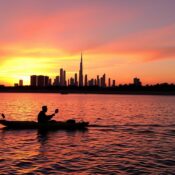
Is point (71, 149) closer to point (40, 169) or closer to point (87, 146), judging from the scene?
point (87, 146)

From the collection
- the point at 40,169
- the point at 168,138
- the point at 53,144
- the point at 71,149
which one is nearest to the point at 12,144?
the point at 53,144

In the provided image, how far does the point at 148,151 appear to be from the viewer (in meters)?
22.4

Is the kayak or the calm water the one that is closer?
the calm water

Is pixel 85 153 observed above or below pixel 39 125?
below

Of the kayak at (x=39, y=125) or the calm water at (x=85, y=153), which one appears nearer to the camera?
the calm water at (x=85, y=153)

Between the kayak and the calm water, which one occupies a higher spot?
the kayak

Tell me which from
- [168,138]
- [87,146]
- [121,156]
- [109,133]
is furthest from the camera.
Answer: [109,133]

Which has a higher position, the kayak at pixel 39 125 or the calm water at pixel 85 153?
the kayak at pixel 39 125

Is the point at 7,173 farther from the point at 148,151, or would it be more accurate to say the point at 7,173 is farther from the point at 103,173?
the point at 148,151

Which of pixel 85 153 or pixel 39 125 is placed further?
pixel 39 125

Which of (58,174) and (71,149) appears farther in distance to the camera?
(71,149)

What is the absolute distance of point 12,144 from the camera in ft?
81.4

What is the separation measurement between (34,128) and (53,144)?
26.5 feet

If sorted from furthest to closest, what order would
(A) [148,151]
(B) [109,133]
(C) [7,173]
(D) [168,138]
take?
1. (B) [109,133]
2. (D) [168,138]
3. (A) [148,151]
4. (C) [7,173]
